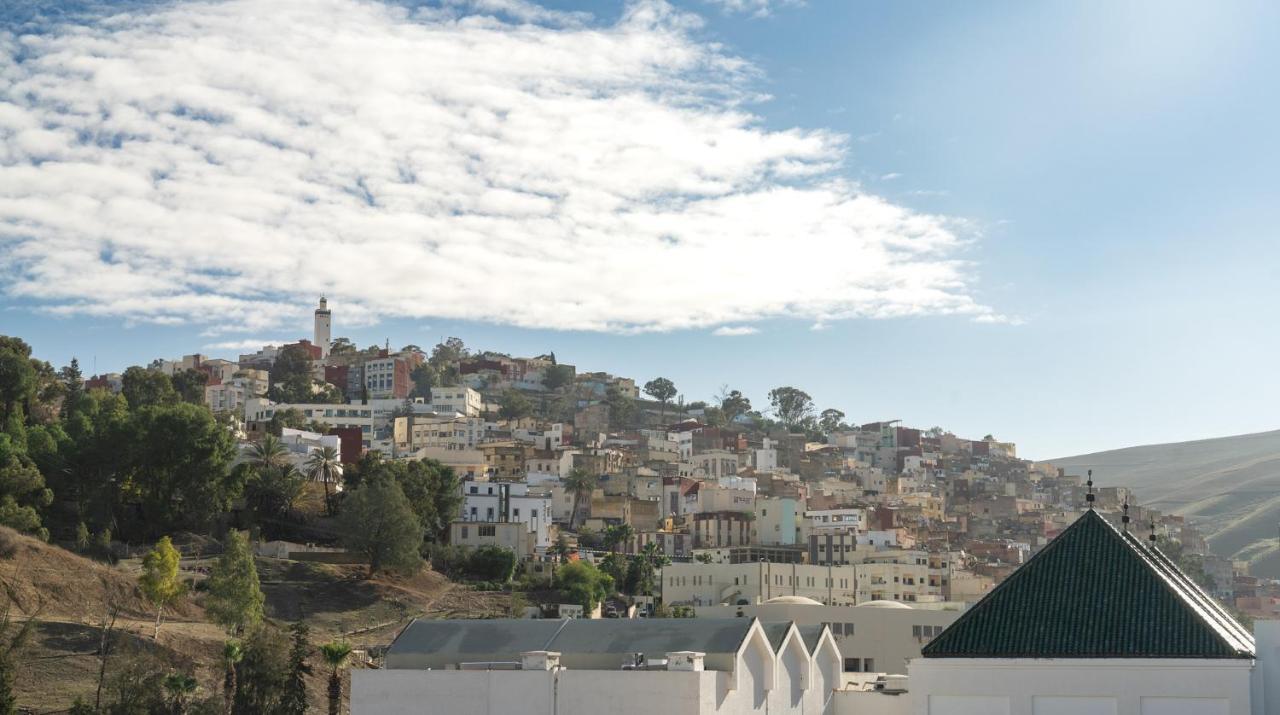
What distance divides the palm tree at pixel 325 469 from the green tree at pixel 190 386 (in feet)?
73.0

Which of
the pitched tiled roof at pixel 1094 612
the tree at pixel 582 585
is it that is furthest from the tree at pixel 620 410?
the pitched tiled roof at pixel 1094 612

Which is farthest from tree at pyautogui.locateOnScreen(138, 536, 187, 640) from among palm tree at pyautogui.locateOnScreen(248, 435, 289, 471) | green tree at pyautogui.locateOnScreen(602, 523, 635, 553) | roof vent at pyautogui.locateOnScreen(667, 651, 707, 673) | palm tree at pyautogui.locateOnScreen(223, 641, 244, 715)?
green tree at pyautogui.locateOnScreen(602, 523, 635, 553)

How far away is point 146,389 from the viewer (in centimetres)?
8956

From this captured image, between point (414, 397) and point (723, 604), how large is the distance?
221 ft

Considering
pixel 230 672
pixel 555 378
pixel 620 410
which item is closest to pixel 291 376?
pixel 620 410

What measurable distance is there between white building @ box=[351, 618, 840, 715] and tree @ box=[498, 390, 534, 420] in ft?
315

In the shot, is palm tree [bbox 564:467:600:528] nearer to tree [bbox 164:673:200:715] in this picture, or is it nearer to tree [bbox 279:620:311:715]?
tree [bbox 279:620:311:715]

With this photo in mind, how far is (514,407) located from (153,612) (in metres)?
81.1

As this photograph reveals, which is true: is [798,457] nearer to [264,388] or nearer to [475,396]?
[475,396]

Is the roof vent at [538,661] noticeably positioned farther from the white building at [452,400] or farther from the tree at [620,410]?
the tree at [620,410]

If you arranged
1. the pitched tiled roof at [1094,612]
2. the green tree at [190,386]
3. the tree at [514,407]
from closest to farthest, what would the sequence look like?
1. the pitched tiled roof at [1094,612]
2. the green tree at [190,386]
3. the tree at [514,407]

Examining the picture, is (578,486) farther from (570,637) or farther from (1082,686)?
(1082,686)

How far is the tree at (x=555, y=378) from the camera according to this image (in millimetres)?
153500

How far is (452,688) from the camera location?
118 ft
